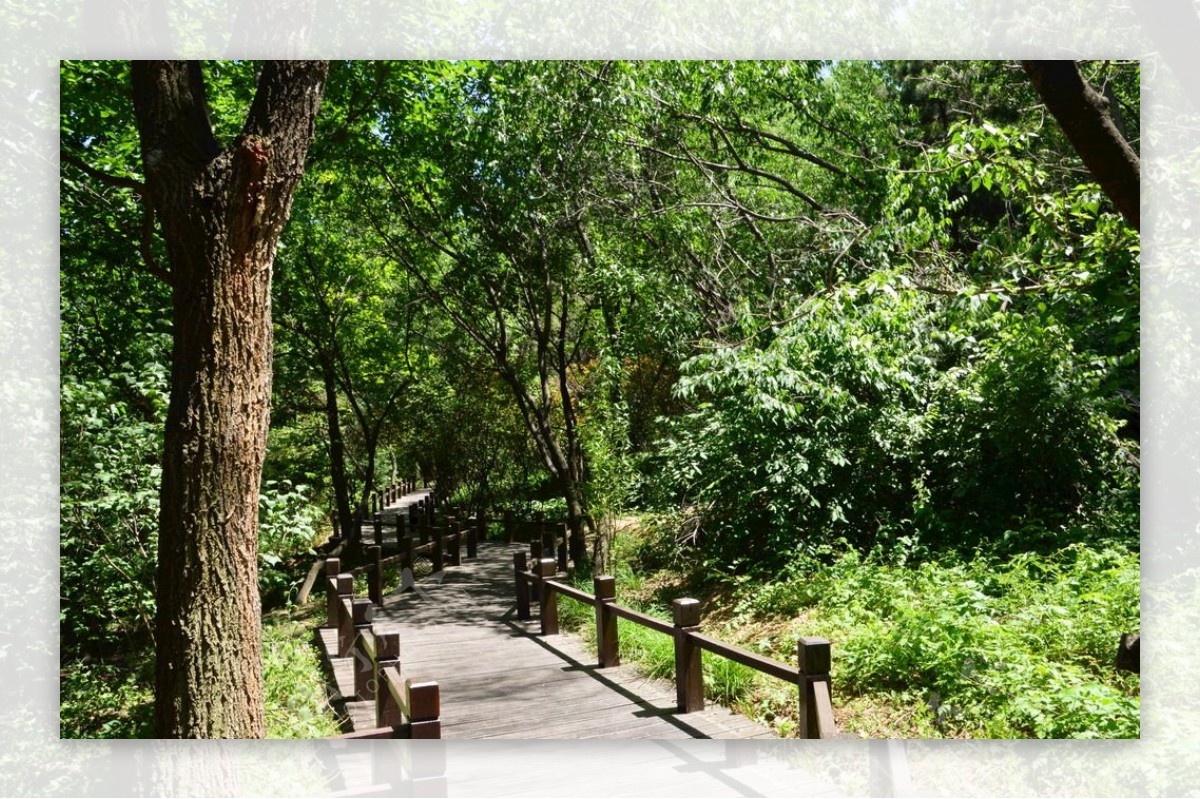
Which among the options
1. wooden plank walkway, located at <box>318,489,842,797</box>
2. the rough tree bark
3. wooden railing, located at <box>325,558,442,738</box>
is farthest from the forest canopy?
wooden plank walkway, located at <box>318,489,842,797</box>

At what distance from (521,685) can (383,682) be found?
4.57ft

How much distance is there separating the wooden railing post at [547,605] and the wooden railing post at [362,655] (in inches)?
73.6

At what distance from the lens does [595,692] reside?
5457mm

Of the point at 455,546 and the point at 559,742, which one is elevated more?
the point at 455,546

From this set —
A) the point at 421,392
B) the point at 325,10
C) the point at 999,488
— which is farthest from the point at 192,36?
the point at 421,392

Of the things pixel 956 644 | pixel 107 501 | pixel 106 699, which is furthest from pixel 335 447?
pixel 956 644

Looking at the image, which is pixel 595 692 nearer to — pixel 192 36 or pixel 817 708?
pixel 817 708

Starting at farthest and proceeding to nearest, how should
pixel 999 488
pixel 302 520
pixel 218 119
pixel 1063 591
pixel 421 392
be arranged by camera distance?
pixel 421 392 → pixel 999 488 → pixel 218 119 → pixel 302 520 → pixel 1063 591

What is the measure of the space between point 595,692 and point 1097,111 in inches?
154

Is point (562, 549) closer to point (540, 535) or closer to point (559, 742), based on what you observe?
point (540, 535)

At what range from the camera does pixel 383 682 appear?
4457 millimetres

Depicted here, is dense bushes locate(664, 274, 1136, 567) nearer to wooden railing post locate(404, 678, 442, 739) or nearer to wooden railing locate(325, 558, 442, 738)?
wooden railing locate(325, 558, 442, 738)

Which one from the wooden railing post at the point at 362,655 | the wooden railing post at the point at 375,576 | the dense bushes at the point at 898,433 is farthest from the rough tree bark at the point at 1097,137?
the wooden railing post at the point at 375,576

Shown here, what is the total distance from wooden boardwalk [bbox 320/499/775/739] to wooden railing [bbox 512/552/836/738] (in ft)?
0.43
